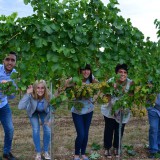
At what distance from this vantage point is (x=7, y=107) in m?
5.15

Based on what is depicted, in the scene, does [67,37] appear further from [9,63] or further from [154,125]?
[154,125]

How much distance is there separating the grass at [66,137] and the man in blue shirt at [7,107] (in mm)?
461

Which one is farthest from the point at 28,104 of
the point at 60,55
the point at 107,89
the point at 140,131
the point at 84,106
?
the point at 140,131

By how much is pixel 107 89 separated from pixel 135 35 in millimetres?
1046

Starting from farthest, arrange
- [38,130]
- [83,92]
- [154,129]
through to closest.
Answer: [154,129] < [38,130] < [83,92]

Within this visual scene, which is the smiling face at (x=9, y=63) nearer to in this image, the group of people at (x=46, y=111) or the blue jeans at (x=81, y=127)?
the group of people at (x=46, y=111)

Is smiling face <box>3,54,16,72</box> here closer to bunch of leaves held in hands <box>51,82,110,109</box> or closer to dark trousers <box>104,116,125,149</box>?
bunch of leaves held in hands <box>51,82,110,109</box>

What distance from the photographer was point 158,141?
6008 mm

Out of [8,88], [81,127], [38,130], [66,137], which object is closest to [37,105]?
[38,130]


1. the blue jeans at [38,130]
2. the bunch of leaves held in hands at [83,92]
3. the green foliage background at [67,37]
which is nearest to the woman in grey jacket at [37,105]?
the blue jeans at [38,130]

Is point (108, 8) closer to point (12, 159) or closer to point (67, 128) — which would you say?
point (12, 159)

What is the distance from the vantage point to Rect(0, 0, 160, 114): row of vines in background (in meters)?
3.35

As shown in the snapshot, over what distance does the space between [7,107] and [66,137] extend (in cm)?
217

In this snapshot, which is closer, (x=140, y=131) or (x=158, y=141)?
(x=158, y=141)
